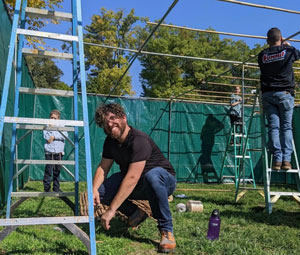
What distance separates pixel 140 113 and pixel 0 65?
4.64 metres

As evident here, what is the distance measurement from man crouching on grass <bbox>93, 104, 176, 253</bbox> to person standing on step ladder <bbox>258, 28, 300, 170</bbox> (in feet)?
5.22

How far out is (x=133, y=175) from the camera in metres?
2.31

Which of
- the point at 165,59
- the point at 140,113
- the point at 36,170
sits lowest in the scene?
the point at 36,170

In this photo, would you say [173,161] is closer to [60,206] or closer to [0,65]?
[60,206]

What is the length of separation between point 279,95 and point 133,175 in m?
2.23

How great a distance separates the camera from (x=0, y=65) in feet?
11.6

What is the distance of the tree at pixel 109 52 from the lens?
65.2 feet

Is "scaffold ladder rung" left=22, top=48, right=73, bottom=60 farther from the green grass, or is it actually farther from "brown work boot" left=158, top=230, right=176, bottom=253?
"brown work boot" left=158, top=230, right=176, bottom=253

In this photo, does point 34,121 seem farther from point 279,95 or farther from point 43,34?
point 279,95

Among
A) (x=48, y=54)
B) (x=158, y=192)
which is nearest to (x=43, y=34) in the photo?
(x=48, y=54)

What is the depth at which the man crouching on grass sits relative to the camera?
232cm

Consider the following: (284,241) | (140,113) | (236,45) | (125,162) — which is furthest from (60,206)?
(236,45)

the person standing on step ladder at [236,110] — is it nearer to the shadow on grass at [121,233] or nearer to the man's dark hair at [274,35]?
the man's dark hair at [274,35]

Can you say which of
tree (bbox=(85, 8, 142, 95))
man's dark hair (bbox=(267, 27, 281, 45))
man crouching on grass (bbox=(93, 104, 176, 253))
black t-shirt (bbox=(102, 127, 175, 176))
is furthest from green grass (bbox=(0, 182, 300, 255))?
tree (bbox=(85, 8, 142, 95))
